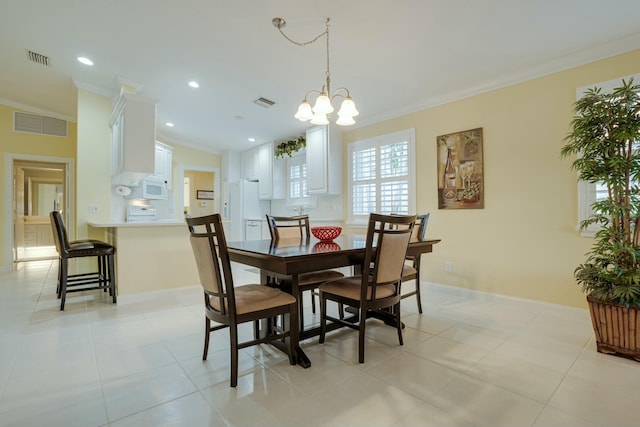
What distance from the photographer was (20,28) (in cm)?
322

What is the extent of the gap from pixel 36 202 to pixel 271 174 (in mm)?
6823

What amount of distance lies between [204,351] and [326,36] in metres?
2.86

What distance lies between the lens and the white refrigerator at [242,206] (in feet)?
22.1

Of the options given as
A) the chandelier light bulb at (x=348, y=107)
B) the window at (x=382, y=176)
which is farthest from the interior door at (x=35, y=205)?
the chandelier light bulb at (x=348, y=107)

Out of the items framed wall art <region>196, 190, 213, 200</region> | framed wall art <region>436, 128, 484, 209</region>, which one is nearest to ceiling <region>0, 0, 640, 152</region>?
framed wall art <region>436, 128, 484, 209</region>

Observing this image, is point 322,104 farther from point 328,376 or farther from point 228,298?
point 328,376

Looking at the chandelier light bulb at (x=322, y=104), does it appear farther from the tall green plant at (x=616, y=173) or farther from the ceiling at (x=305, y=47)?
the tall green plant at (x=616, y=173)

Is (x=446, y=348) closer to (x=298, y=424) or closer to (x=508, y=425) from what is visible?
(x=508, y=425)

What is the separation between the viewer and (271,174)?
636 cm

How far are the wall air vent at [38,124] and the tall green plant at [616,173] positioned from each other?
798cm

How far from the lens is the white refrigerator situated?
672 cm

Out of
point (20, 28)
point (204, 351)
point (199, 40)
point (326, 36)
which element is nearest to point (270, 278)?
point (204, 351)

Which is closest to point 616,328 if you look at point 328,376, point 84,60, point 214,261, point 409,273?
point 409,273

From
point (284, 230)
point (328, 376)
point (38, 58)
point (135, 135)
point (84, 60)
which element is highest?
point (38, 58)
